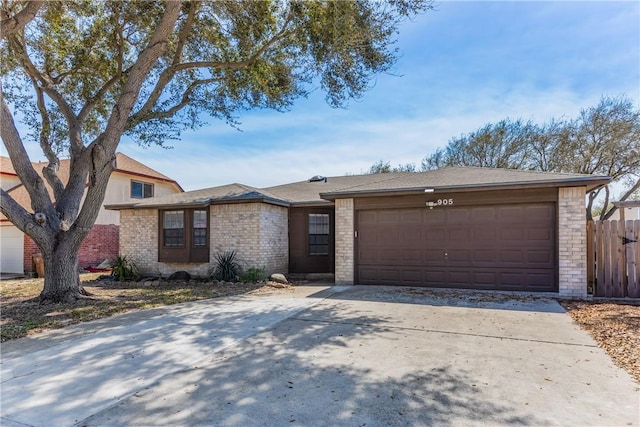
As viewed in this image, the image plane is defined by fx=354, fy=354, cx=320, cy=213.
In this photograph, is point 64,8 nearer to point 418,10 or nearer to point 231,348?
point 418,10

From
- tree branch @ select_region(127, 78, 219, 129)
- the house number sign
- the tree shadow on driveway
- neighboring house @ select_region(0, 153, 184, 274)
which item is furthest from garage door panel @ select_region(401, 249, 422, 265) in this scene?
neighboring house @ select_region(0, 153, 184, 274)

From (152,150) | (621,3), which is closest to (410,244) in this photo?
(621,3)

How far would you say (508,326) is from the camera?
223 inches

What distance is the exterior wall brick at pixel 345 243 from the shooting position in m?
10.2

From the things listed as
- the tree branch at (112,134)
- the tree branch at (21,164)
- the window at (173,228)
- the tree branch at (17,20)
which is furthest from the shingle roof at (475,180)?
the tree branch at (17,20)

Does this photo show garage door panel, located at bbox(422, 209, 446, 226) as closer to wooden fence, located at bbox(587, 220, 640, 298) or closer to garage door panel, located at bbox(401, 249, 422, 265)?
garage door panel, located at bbox(401, 249, 422, 265)

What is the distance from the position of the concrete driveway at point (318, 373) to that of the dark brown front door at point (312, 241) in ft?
20.6

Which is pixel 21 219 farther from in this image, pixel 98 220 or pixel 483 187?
pixel 98 220

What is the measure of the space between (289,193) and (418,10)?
819cm

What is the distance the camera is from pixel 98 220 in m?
17.1

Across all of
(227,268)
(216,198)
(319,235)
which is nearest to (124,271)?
(227,268)

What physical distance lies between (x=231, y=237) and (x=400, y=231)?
5575 mm

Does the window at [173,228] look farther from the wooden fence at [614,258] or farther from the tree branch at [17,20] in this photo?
the wooden fence at [614,258]

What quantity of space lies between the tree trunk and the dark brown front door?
687 cm
